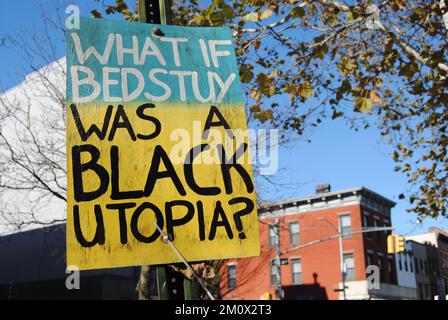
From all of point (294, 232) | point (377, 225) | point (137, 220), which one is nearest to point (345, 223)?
point (294, 232)

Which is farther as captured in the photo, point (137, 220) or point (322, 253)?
point (322, 253)

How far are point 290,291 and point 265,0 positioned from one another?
32.9m

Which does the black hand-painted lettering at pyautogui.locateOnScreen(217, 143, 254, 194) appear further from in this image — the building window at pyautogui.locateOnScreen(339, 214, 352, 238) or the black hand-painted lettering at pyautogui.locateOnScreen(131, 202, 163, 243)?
the building window at pyautogui.locateOnScreen(339, 214, 352, 238)

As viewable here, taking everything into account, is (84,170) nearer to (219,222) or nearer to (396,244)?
(219,222)

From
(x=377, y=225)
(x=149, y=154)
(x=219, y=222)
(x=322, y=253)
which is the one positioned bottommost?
(x=219, y=222)

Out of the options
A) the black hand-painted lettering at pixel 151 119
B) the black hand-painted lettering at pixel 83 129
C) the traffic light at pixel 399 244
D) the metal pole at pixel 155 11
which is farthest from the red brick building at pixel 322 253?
the black hand-painted lettering at pixel 83 129

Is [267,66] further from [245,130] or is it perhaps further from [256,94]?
[245,130]

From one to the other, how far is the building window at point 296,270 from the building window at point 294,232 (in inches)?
61.4

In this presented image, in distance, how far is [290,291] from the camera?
126ft

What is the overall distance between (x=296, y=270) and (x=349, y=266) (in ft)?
13.4

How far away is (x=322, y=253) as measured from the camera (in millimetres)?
38500

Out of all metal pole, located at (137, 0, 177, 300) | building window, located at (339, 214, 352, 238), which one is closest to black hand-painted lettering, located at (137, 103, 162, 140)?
metal pole, located at (137, 0, 177, 300)

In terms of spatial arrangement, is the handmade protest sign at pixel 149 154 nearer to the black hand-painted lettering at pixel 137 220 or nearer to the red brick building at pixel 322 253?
the black hand-painted lettering at pixel 137 220

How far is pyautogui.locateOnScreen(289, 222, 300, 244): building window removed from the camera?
3916 cm
